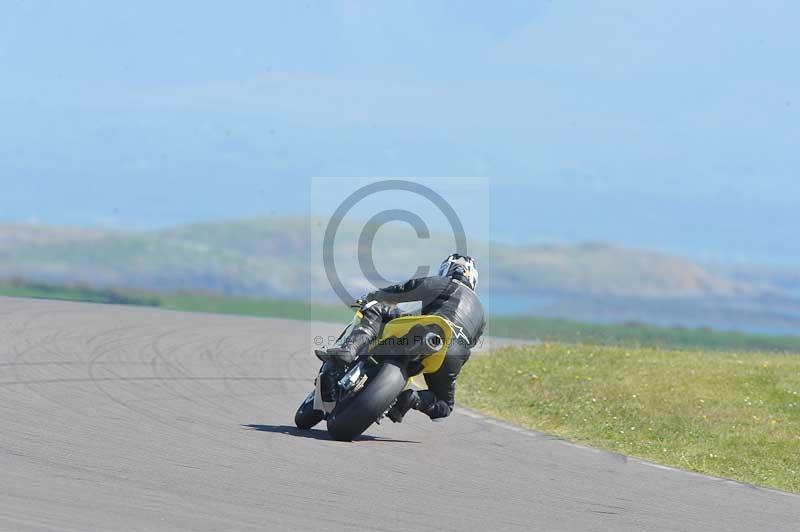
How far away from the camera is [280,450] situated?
1112 centimetres

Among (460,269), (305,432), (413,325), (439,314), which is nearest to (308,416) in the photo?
(305,432)

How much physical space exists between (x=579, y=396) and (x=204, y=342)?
6299 millimetres

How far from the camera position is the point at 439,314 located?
1227cm

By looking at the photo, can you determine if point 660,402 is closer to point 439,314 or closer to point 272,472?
point 439,314

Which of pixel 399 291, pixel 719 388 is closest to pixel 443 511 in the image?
pixel 399 291

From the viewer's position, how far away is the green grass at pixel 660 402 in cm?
1367

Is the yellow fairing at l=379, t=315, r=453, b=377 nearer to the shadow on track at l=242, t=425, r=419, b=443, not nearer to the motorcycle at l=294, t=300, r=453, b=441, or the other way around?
the motorcycle at l=294, t=300, r=453, b=441

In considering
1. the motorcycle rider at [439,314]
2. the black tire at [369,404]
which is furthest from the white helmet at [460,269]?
the black tire at [369,404]

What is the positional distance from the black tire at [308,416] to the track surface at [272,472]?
10.8 inches

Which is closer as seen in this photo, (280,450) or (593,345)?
(280,450)

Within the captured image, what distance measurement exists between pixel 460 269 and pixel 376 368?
145 centimetres

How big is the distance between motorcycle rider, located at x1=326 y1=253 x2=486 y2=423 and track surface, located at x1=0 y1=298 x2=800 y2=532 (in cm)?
40

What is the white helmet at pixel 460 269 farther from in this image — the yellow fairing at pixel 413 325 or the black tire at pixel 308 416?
the black tire at pixel 308 416

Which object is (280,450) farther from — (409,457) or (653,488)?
(653,488)
